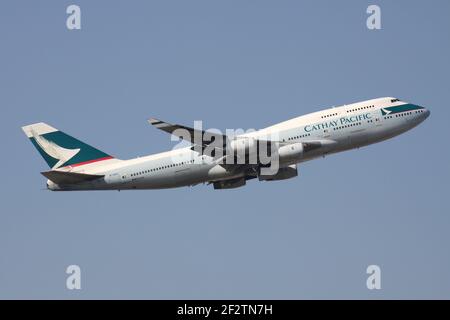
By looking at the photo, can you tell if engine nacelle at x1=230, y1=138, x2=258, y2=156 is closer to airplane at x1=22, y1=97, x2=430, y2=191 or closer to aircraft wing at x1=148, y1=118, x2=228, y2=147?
airplane at x1=22, y1=97, x2=430, y2=191

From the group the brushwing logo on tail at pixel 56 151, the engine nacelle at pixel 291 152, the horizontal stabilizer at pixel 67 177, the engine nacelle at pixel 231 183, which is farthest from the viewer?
the brushwing logo on tail at pixel 56 151

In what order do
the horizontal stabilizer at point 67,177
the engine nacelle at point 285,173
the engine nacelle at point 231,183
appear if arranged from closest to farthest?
the horizontal stabilizer at point 67,177 < the engine nacelle at point 231,183 < the engine nacelle at point 285,173

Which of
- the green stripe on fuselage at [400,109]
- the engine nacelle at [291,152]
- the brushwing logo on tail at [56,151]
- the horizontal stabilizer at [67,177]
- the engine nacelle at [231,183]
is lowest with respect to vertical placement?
the engine nacelle at [231,183]

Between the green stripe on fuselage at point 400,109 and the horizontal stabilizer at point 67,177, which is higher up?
the green stripe on fuselage at point 400,109

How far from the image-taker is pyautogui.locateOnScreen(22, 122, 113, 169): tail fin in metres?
67.8

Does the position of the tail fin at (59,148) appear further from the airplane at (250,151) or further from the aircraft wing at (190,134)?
the aircraft wing at (190,134)

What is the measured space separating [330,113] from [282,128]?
3.69m

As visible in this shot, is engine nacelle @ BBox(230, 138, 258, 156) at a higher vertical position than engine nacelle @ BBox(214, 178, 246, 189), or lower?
higher

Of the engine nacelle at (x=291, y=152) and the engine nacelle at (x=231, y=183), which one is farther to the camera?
the engine nacelle at (x=231, y=183)

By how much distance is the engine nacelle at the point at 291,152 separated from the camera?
6144cm

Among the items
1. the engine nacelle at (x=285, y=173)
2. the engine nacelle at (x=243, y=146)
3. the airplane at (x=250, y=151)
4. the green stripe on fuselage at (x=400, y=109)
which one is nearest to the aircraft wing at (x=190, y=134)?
the airplane at (x=250, y=151)

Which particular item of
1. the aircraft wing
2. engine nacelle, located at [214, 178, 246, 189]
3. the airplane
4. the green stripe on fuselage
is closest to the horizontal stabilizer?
the airplane

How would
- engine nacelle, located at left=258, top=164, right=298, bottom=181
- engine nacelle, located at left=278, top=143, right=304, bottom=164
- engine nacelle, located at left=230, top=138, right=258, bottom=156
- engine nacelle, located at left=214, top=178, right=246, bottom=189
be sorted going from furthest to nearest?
engine nacelle, located at left=258, top=164, right=298, bottom=181, engine nacelle, located at left=214, top=178, right=246, bottom=189, engine nacelle, located at left=230, top=138, right=258, bottom=156, engine nacelle, located at left=278, top=143, right=304, bottom=164

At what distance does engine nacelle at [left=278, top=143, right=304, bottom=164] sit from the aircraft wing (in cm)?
420
